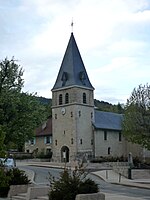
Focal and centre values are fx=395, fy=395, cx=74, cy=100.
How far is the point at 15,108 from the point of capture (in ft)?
77.0

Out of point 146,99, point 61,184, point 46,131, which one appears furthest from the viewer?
point 46,131

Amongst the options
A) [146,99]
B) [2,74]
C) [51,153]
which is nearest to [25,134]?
[2,74]

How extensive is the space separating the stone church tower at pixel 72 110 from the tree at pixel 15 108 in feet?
123

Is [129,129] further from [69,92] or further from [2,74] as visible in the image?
[69,92]

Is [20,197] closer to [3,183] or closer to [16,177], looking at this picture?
[3,183]

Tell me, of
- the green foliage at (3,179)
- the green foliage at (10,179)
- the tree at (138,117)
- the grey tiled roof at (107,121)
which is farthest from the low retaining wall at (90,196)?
the grey tiled roof at (107,121)

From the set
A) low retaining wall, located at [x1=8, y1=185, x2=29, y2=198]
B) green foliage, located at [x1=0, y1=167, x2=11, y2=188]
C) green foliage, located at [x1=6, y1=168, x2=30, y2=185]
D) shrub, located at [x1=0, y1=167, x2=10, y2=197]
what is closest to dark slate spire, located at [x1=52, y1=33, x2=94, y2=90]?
green foliage, located at [x1=6, y1=168, x2=30, y2=185]

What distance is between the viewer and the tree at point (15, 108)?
23203 mm

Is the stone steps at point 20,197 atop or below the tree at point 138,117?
below

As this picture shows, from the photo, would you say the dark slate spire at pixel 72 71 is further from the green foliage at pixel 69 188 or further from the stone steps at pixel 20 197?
the green foliage at pixel 69 188

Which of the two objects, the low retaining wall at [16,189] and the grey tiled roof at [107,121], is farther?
the grey tiled roof at [107,121]

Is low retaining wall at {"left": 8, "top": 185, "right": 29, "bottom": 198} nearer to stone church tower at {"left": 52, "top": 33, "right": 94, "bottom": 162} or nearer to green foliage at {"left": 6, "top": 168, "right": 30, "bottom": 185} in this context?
green foliage at {"left": 6, "top": 168, "right": 30, "bottom": 185}

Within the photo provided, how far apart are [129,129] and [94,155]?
27.2 m

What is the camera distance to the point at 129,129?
123 ft
